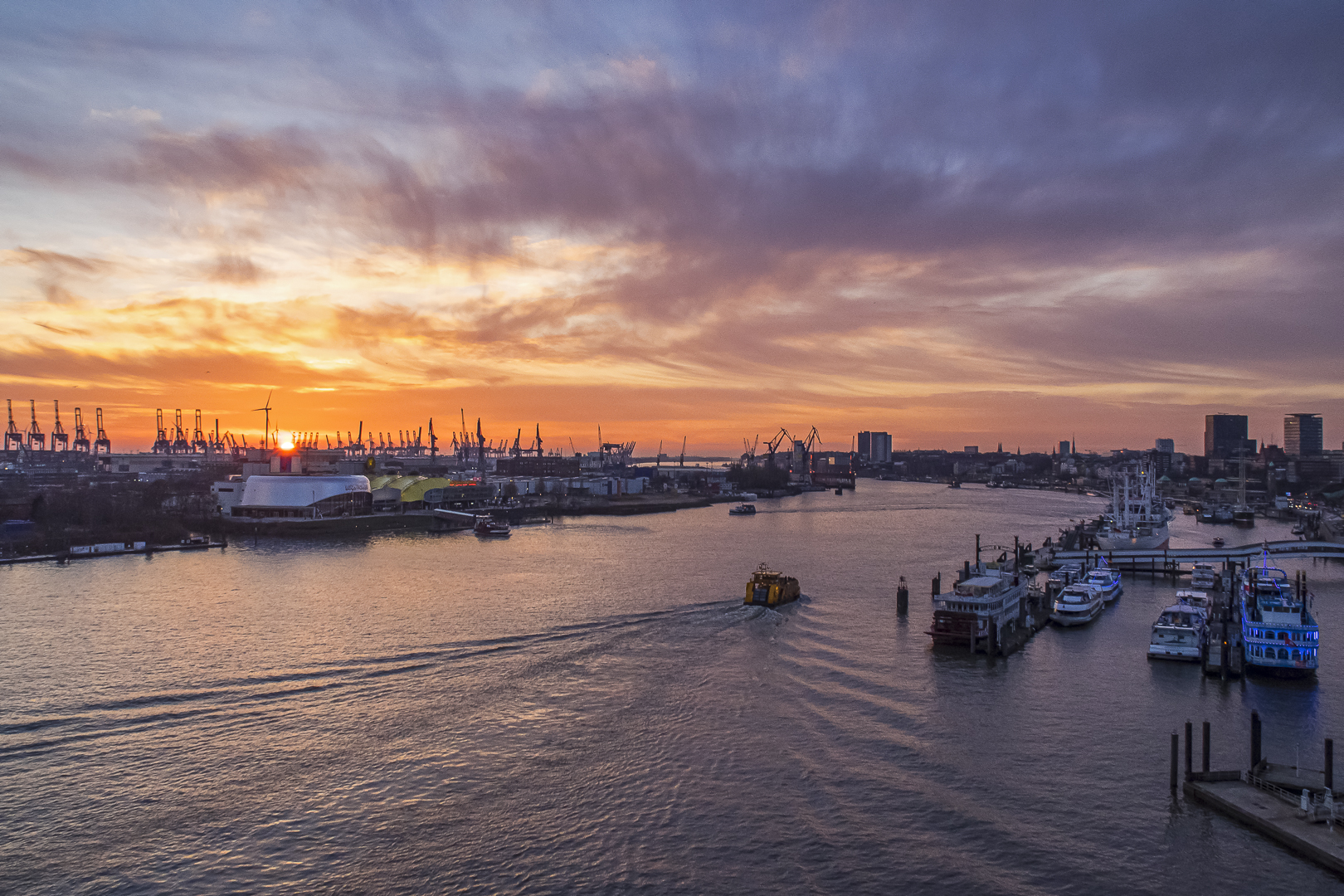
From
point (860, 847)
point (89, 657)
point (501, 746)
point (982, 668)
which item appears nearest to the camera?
point (860, 847)

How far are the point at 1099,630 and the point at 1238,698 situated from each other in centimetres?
435

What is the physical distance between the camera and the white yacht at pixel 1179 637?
11828mm

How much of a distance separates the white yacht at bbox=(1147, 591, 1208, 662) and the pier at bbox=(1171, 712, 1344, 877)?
4855 millimetres

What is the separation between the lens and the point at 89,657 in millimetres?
10945

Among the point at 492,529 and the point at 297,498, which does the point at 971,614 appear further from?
the point at 297,498

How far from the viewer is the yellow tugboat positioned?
15.2 metres

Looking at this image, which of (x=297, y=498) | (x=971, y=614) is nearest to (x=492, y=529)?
(x=297, y=498)

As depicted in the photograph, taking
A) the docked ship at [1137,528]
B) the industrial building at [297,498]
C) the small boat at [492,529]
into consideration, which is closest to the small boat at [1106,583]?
the docked ship at [1137,528]

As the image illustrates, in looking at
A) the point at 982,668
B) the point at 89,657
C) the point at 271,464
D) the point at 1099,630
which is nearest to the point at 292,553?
the point at 89,657

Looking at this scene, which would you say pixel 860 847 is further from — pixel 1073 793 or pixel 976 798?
pixel 1073 793

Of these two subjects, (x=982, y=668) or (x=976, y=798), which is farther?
(x=982, y=668)

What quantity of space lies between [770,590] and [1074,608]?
5.94m

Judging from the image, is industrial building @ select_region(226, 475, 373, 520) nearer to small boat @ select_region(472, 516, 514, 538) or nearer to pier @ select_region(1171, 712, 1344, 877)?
small boat @ select_region(472, 516, 514, 538)

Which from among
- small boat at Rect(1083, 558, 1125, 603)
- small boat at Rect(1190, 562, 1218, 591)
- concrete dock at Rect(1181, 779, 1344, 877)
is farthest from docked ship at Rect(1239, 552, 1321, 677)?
small boat at Rect(1190, 562, 1218, 591)
